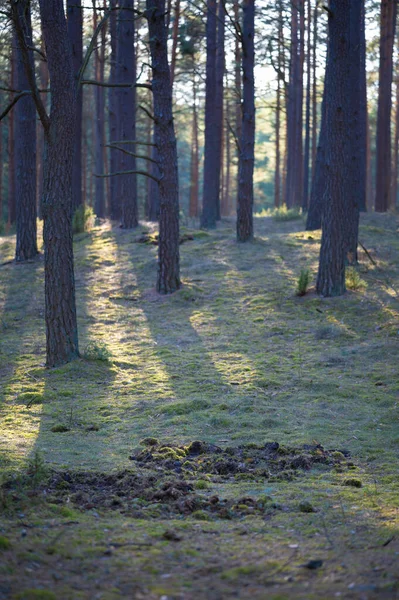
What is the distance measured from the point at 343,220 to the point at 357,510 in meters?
8.13

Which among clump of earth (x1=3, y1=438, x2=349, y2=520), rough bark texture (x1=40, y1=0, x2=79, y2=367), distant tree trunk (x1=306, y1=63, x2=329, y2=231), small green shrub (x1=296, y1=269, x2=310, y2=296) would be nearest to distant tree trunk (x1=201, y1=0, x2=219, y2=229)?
distant tree trunk (x1=306, y1=63, x2=329, y2=231)

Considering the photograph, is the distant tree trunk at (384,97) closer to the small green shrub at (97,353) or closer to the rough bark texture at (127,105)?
the rough bark texture at (127,105)

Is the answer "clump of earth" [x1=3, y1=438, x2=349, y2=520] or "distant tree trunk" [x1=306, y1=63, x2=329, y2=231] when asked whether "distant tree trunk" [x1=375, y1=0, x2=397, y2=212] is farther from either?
"clump of earth" [x1=3, y1=438, x2=349, y2=520]

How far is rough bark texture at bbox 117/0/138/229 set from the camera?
712 inches

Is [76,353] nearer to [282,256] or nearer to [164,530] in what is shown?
[164,530]

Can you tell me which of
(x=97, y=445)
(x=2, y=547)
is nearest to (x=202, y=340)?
(x=97, y=445)

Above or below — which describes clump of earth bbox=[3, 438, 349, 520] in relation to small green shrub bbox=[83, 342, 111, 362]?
below

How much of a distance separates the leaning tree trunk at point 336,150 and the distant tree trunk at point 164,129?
2.89 metres

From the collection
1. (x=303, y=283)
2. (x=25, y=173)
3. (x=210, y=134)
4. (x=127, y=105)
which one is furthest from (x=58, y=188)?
(x=210, y=134)

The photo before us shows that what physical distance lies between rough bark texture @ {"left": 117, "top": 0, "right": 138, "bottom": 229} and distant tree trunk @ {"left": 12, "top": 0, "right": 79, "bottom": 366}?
366 inches

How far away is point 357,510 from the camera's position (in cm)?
485

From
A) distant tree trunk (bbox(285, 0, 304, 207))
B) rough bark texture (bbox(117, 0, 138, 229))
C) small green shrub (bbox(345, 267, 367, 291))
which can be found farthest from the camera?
distant tree trunk (bbox(285, 0, 304, 207))

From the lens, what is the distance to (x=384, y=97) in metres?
23.6

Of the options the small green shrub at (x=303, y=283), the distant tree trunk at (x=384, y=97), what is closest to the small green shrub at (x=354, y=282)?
the small green shrub at (x=303, y=283)
